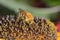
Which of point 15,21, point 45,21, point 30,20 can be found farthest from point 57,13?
point 15,21

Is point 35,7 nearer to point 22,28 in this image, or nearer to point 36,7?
point 36,7

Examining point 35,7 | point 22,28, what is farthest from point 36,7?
point 22,28

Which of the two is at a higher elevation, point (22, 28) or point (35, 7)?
point (35, 7)

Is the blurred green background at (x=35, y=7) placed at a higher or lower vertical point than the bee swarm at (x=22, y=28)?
higher

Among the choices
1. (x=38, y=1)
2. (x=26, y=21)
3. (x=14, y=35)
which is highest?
(x=38, y=1)

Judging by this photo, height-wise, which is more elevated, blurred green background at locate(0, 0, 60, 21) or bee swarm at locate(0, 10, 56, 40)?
blurred green background at locate(0, 0, 60, 21)

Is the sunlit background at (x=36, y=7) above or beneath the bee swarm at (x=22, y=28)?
above

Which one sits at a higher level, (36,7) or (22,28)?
(36,7)

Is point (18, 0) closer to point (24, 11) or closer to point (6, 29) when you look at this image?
point (24, 11)
